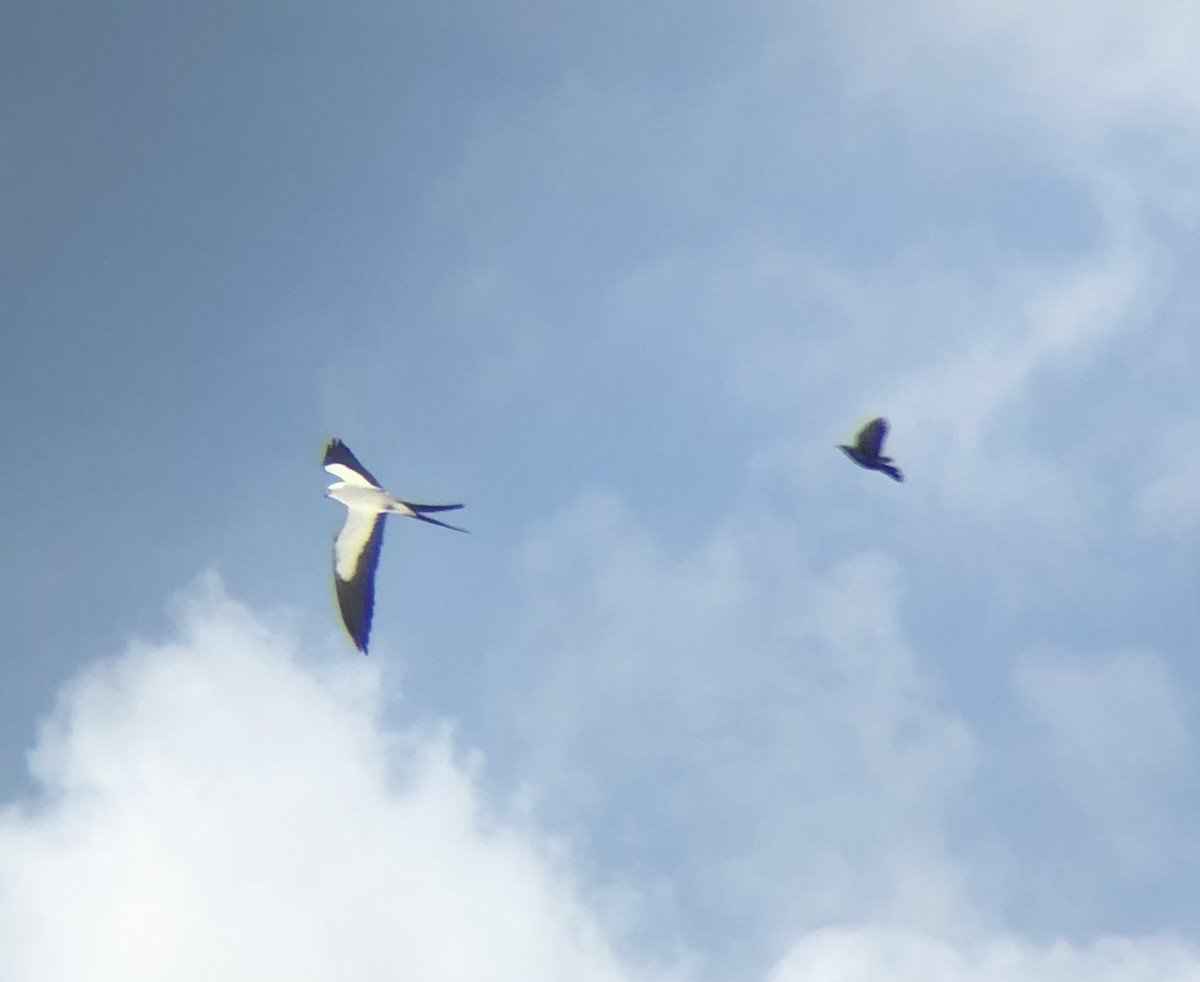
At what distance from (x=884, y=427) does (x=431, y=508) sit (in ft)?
32.0

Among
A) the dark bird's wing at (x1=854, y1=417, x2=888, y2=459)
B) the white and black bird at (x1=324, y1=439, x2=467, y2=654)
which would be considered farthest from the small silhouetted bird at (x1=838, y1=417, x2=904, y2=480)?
the white and black bird at (x1=324, y1=439, x2=467, y2=654)

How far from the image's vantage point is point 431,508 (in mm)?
20500

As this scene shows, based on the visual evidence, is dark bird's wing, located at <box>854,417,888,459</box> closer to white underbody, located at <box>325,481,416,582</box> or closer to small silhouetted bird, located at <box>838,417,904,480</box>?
small silhouetted bird, located at <box>838,417,904,480</box>

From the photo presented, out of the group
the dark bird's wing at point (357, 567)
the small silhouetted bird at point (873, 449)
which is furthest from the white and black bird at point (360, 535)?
the small silhouetted bird at point (873, 449)

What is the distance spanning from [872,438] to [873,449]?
25 centimetres

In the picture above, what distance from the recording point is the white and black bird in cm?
2037

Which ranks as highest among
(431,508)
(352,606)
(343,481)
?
(343,481)

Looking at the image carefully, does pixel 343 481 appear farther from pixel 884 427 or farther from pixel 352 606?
pixel 884 427

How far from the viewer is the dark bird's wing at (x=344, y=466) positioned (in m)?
22.5

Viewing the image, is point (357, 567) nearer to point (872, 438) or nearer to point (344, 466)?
point (344, 466)

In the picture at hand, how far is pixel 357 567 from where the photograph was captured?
70.1 ft

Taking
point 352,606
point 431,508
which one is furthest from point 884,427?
point 352,606

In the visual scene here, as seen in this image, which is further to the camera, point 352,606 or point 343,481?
point 343,481

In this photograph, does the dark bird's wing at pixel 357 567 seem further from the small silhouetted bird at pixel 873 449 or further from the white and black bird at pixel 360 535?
the small silhouetted bird at pixel 873 449
